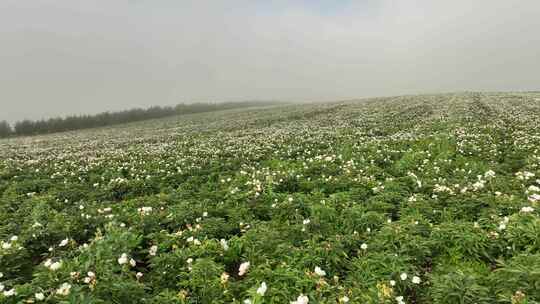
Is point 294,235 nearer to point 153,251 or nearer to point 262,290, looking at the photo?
point 262,290

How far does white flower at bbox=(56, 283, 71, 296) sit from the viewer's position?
488 cm

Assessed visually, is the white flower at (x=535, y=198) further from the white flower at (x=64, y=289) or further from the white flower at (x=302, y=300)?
the white flower at (x=64, y=289)

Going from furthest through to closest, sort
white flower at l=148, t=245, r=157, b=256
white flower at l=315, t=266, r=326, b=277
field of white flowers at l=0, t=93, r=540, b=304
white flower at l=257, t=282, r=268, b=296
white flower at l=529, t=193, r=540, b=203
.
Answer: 1. white flower at l=529, t=193, r=540, b=203
2. white flower at l=148, t=245, r=157, b=256
3. white flower at l=315, t=266, r=326, b=277
4. field of white flowers at l=0, t=93, r=540, b=304
5. white flower at l=257, t=282, r=268, b=296

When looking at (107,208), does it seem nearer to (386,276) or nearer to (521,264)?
(386,276)

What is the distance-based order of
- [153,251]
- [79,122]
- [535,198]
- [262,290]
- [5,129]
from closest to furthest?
[262,290], [153,251], [535,198], [5,129], [79,122]

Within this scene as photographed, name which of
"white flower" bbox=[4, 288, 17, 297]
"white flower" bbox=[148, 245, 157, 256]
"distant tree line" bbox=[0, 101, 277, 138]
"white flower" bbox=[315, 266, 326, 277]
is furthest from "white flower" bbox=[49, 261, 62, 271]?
"distant tree line" bbox=[0, 101, 277, 138]

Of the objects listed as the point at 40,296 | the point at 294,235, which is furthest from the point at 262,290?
the point at 40,296

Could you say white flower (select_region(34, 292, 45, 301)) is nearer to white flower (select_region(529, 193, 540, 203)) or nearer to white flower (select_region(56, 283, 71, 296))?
white flower (select_region(56, 283, 71, 296))

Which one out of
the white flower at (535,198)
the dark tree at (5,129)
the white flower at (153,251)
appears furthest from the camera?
the dark tree at (5,129)

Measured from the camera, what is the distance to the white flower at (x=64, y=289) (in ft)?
16.0

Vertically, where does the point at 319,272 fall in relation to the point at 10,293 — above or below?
below

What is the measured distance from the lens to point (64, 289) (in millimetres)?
4969

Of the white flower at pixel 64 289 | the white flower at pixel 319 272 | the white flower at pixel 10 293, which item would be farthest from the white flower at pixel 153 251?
the white flower at pixel 319 272

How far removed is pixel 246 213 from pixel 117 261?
375 centimetres
